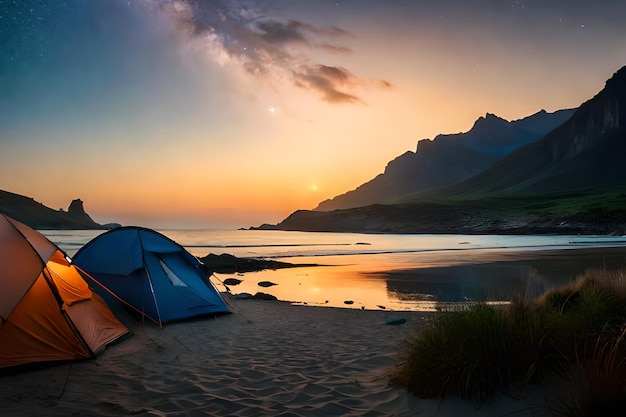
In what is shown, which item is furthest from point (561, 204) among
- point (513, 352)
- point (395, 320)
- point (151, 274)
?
point (513, 352)

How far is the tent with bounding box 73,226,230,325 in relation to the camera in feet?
39.2

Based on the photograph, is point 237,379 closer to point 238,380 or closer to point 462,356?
point 238,380

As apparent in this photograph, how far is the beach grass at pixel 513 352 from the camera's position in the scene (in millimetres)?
4656

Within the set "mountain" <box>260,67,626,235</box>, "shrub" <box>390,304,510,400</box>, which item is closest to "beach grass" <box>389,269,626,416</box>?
"shrub" <box>390,304,510,400</box>

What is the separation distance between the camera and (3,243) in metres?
7.93

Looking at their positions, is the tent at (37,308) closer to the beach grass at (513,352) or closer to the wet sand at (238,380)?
the wet sand at (238,380)

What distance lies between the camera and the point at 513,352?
5250 millimetres

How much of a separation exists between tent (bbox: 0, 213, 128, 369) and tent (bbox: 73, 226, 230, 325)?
281cm

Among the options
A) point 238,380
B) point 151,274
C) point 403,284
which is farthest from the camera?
point 403,284

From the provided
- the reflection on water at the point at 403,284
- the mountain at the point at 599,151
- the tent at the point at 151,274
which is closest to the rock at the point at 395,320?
the reflection on water at the point at 403,284

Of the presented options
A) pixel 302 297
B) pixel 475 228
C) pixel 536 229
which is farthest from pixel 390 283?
pixel 475 228

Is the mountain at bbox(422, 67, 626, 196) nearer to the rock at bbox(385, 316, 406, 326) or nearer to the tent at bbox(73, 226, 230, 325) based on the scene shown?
the rock at bbox(385, 316, 406, 326)

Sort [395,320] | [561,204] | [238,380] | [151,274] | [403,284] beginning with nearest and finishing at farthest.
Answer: [238,380] → [395,320] → [151,274] → [403,284] → [561,204]

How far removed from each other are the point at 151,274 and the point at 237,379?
5872 millimetres
